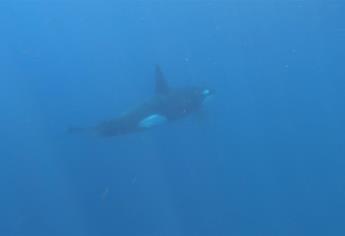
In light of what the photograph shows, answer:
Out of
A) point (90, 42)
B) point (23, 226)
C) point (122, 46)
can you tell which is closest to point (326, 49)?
point (122, 46)


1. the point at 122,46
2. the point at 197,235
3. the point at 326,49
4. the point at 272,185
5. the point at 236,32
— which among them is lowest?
the point at 197,235

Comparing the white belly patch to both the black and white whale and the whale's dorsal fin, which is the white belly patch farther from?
the whale's dorsal fin

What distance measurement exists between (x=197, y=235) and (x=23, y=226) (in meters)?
4.73

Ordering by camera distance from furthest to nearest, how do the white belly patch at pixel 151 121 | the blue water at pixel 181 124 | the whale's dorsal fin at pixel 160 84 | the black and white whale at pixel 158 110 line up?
the blue water at pixel 181 124, the whale's dorsal fin at pixel 160 84, the white belly patch at pixel 151 121, the black and white whale at pixel 158 110

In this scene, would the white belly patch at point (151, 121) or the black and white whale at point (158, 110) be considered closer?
the black and white whale at point (158, 110)

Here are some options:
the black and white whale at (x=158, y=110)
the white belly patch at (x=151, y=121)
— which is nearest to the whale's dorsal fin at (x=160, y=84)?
the black and white whale at (x=158, y=110)

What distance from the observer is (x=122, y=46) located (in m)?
24.1

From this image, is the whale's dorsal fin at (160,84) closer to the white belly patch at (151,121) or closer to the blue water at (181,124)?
the white belly patch at (151,121)

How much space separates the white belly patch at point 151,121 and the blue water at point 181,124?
17.4 feet

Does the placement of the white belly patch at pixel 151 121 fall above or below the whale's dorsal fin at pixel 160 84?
below

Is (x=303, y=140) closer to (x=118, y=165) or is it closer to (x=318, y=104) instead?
(x=318, y=104)

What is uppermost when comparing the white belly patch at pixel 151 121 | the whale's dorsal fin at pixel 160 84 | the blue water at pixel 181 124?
the blue water at pixel 181 124

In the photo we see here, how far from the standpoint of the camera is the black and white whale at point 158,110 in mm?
8180

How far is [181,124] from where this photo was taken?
56.2 feet
